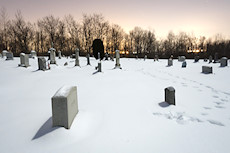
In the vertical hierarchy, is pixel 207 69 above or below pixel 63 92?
above

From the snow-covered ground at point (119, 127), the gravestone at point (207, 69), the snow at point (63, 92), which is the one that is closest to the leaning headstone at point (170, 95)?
the snow-covered ground at point (119, 127)

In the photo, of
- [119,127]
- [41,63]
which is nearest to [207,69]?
[119,127]

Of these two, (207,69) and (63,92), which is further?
(207,69)

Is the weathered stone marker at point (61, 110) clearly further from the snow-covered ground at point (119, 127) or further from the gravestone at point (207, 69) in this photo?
the gravestone at point (207, 69)

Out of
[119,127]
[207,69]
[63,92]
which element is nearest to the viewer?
[63,92]

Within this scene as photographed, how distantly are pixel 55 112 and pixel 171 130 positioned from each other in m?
2.74

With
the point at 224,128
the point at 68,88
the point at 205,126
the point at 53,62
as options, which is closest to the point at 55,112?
the point at 68,88

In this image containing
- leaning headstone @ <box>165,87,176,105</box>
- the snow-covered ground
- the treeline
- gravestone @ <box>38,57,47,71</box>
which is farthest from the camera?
the treeline

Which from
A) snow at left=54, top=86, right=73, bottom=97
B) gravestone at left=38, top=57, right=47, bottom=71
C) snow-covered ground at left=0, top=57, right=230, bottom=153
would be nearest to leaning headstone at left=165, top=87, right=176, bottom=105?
snow-covered ground at left=0, top=57, right=230, bottom=153

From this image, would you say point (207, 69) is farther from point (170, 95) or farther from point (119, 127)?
point (119, 127)

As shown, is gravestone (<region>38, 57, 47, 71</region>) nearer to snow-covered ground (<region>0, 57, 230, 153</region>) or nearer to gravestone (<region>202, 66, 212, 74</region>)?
snow-covered ground (<region>0, 57, 230, 153</region>)

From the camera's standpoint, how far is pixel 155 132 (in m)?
2.95

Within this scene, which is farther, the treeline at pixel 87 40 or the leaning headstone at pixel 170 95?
the treeline at pixel 87 40

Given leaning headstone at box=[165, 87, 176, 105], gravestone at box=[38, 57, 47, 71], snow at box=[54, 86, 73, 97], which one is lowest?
leaning headstone at box=[165, 87, 176, 105]
